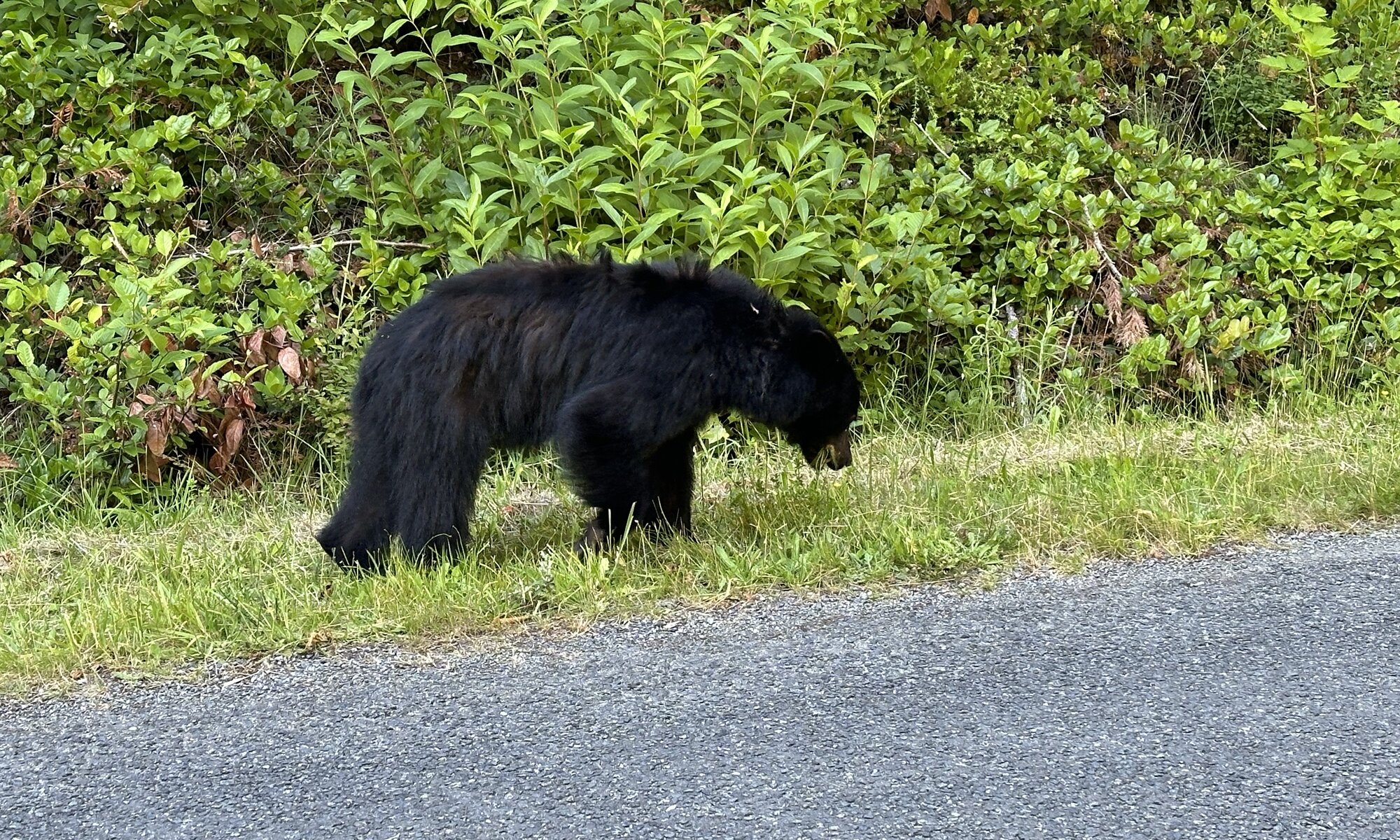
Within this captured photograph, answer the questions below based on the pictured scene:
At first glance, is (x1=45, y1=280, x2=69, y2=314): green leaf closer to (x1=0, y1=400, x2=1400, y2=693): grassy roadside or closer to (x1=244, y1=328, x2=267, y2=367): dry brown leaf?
(x1=244, y1=328, x2=267, y2=367): dry brown leaf

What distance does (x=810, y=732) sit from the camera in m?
3.74

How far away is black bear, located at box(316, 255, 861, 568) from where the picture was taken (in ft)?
17.5

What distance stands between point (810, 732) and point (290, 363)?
433 cm

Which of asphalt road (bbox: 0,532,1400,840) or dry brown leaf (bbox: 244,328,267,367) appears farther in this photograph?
dry brown leaf (bbox: 244,328,267,367)

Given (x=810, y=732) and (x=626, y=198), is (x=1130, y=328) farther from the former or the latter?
Result: (x=810, y=732)

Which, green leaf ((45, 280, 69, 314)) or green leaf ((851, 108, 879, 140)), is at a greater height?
green leaf ((851, 108, 879, 140))

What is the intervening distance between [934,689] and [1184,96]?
25.3 feet

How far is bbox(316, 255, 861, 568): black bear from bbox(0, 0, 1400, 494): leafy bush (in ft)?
4.70

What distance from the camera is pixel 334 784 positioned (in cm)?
352

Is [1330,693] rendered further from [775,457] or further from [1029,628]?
[775,457]

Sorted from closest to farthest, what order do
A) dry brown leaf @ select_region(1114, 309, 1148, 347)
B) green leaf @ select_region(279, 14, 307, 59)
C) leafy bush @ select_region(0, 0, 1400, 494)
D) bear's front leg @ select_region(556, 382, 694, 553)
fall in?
bear's front leg @ select_region(556, 382, 694, 553) < leafy bush @ select_region(0, 0, 1400, 494) < green leaf @ select_region(279, 14, 307, 59) < dry brown leaf @ select_region(1114, 309, 1148, 347)

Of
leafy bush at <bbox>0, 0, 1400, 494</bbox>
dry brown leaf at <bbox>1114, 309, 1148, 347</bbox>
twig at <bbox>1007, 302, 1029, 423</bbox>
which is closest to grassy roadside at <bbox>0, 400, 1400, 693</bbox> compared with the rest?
twig at <bbox>1007, 302, 1029, 423</bbox>

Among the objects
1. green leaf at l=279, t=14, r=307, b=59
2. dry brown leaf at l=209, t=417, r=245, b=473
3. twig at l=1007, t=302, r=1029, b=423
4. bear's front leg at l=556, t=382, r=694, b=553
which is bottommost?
dry brown leaf at l=209, t=417, r=245, b=473

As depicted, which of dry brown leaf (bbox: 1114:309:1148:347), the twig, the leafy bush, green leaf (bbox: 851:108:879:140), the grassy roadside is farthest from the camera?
dry brown leaf (bbox: 1114:309:1148:347)
